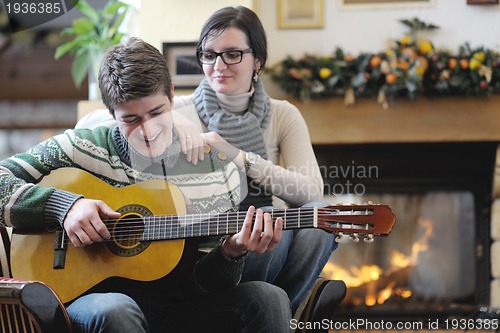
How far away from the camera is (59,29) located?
12.5 feet

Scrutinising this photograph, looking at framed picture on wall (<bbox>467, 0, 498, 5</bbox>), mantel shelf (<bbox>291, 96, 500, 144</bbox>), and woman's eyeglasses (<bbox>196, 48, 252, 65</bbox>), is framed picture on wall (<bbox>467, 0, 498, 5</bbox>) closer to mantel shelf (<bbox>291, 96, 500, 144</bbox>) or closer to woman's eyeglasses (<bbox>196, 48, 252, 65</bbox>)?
mantel shelf (<bbox>291, 96, 500, 144</bbox>)

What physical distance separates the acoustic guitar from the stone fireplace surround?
182cm

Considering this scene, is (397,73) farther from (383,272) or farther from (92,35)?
(92,35)

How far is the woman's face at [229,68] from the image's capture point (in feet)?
7.05

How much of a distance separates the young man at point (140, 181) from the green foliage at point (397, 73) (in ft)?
5.38

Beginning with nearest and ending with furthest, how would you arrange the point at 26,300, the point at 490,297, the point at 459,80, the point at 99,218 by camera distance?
the point at 26,300 < the point at 99,218 < the point at 459,80 < the point at 490,297

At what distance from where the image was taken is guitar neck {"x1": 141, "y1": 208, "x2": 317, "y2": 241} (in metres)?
1.54

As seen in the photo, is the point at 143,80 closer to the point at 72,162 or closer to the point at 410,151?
the point at 72,162

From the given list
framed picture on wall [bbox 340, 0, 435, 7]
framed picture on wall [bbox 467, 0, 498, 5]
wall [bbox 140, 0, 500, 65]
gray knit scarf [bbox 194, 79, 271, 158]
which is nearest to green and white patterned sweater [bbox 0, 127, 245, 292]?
gray knit scarf [bbox 194, 79, 271, 158]

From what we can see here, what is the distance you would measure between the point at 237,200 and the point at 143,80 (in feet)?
1.16

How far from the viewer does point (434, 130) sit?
341cm

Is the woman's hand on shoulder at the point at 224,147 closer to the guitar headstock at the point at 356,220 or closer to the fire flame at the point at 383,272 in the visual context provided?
the guitar headstock at the point at 356,220

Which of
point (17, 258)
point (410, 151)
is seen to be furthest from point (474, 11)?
point (17, 258)

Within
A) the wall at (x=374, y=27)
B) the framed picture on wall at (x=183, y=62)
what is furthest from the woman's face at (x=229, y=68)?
the wall at (x=374, y=27)
